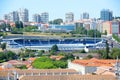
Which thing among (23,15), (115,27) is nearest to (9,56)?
(115,27)

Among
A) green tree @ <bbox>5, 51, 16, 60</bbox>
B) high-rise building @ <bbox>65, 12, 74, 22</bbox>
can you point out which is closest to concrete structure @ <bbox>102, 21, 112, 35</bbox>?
high-rise building @ <bbox>65, 12, 74, 22</bbox>

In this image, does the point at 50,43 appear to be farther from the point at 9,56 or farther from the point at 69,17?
the point at 69,17

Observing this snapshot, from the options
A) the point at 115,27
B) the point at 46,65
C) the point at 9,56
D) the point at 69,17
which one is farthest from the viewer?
the point at 69,17

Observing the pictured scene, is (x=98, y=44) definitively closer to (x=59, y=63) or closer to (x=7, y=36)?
(x=7, y=36)

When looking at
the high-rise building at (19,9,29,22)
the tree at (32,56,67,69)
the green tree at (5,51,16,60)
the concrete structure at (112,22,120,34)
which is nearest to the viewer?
the tree at (32,56,67,69)

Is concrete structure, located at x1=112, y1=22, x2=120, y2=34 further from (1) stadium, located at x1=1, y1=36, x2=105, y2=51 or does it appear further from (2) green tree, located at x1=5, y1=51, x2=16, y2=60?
(2) green tree, located at x1=5, y1=51, x2=16, y2=60

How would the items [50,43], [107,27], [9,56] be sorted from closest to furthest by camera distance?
[9,56], [50,43], [107,27]

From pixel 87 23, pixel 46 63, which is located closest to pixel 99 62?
pixel 46 63

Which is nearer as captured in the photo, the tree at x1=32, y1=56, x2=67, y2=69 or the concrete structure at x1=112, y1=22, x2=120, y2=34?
the tree at x1=32, y1=56, x2=67, y2=69
